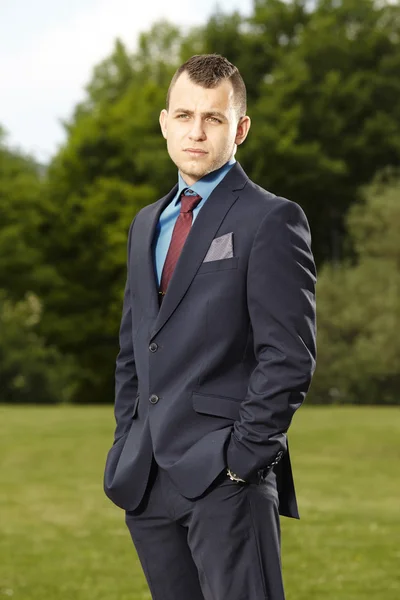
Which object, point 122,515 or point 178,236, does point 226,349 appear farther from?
point 122,515

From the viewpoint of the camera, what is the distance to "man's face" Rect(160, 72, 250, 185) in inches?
135

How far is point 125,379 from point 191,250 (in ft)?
1.82

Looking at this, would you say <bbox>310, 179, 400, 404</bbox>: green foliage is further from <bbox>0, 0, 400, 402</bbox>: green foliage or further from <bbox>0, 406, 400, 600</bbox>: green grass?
<bbox>0, 406, 400, 600</bbox>: green grass

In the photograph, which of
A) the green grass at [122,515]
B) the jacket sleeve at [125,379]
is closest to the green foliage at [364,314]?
the green grass at [122,515]

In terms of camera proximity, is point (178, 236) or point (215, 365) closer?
point (215, 365)

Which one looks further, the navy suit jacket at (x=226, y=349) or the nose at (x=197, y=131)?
the nose at (x=197, y=131)

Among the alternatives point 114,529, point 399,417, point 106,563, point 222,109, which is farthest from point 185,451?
point 399,417

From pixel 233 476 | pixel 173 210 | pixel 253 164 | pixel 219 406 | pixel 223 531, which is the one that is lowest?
pixel 223 531

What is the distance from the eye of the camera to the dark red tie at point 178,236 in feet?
11.5

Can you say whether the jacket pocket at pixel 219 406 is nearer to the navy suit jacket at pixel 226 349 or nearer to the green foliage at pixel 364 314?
the navy suit jacket at pixel 226 349

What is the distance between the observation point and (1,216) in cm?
4175

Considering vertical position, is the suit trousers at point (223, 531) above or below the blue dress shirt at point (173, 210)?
below

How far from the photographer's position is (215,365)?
3.32 m

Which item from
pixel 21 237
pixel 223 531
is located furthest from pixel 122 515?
pixel 21 237
